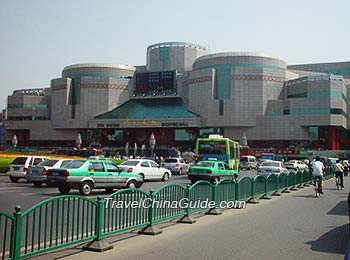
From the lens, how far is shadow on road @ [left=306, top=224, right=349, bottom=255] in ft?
26.2

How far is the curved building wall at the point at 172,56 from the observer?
3917 inches

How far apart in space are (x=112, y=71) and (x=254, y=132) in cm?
3689

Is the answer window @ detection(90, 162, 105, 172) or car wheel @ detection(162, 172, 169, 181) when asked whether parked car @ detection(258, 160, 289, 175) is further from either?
window @ detection(90, 162, 105, 172)

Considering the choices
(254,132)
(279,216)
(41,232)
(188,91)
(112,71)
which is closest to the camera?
(41,232)

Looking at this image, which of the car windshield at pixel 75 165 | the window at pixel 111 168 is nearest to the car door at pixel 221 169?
the window at pixel 111 168

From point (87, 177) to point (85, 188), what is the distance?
47 centimetres

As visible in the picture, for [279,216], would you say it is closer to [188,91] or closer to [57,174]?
[57,174]

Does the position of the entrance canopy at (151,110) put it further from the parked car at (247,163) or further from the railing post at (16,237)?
the railing post at (16,237)

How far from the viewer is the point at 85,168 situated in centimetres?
1689

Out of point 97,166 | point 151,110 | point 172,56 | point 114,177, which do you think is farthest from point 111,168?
point 172,56

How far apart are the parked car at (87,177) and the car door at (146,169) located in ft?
19.8

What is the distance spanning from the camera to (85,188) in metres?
16.6

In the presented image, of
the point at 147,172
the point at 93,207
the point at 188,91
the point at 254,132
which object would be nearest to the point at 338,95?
the point at 254,132

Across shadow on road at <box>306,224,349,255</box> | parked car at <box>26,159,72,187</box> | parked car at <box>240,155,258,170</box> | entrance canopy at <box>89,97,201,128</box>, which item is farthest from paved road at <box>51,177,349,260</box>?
entrance canopy at <box>89,97,201,128</box>
